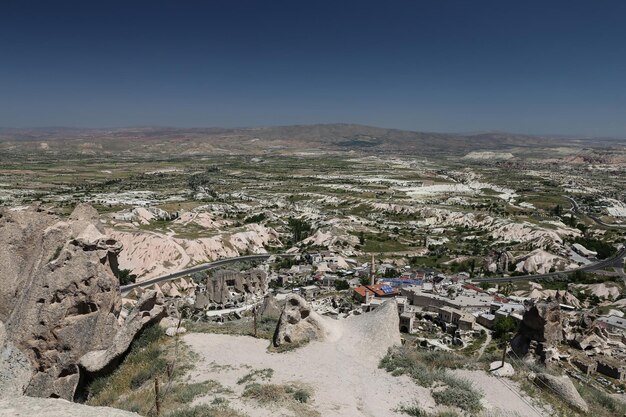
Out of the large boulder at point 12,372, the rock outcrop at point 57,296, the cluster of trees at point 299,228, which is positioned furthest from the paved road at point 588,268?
the large boulder at point 12,372

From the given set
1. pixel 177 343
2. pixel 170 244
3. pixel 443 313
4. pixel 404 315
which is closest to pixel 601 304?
pixel 443 313

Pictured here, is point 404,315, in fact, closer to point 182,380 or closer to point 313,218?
point 182,380

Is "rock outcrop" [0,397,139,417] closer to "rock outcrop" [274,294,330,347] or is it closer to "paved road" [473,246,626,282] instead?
"rock outcrop" [274,294,330,347]

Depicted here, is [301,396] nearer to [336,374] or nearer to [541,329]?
[336,374]

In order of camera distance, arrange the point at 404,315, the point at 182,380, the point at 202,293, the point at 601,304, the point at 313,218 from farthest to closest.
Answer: the point at 313,218 → the point at 601,304 → the point at 202,293 → the point at 404,315 → the point at 182,380

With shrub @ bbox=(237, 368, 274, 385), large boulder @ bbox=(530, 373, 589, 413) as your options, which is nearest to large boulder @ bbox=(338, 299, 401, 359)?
shrub @ bbox=(237, 368, 274, 385)

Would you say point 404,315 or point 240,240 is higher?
point 404,315

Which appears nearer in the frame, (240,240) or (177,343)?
(177,343)

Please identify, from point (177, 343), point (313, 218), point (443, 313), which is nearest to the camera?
point (177, 343)
